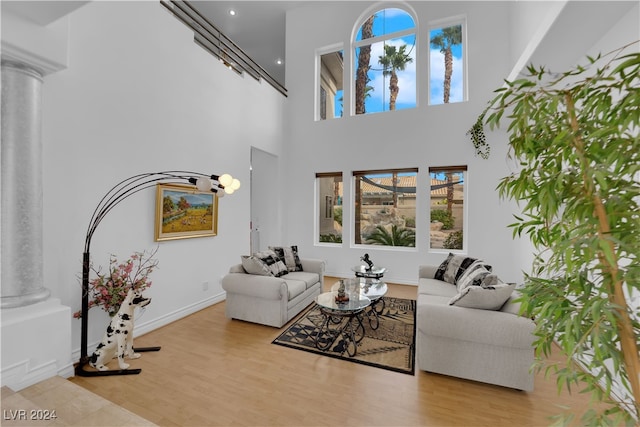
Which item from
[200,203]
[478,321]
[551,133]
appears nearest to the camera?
[551,133]

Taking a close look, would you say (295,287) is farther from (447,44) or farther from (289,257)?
(447,44)

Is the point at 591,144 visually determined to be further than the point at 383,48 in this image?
No

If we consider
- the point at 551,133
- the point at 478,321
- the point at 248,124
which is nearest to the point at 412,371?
the point at 478,321

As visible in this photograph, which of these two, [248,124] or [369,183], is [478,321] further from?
[248,124]

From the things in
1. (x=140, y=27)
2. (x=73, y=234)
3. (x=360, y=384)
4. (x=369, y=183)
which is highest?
(x=140, y=27)

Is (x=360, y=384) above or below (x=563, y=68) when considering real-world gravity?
→ below

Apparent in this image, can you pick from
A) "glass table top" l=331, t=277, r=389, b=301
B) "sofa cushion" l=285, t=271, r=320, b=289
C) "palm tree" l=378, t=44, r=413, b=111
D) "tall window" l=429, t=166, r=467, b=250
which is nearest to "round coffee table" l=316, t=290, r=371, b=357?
"glass table top" l=331, t=277, r=389, b=301

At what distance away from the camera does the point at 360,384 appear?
2355mm

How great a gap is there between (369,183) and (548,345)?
4.96 meters

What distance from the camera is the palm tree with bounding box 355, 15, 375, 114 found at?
609 centimetres

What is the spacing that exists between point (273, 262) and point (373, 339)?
1685 millimetres

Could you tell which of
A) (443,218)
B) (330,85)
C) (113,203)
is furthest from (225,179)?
(330,85)

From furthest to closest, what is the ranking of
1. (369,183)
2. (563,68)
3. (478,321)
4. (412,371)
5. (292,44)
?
(292,44) < (369,183) < (563,68) < (412,371) < (478,321)

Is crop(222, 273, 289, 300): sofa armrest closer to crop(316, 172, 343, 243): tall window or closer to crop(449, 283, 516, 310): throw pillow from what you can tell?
crop(449, 283, 516, 310): throw pillow
